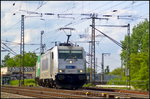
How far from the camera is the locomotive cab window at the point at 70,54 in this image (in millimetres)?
35750

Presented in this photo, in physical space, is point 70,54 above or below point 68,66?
above

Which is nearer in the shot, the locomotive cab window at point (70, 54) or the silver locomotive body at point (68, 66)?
the silver locomotive body at point (68, 66)

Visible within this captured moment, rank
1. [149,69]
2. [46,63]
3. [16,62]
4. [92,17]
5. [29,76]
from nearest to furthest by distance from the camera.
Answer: [46,63]
[149,69]
[92,17]
[29,76]
[16,62]

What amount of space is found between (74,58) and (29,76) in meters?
64.4

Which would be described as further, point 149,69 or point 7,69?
point 7,69

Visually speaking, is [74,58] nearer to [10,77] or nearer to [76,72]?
[76,72]

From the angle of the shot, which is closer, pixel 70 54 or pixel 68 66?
pixel 68 66

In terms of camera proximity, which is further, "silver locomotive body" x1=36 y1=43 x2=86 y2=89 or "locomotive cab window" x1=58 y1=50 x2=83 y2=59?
"locomotive cab window" x1=58 y1=50 x2=83 y2=59

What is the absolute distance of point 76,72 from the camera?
3516cm

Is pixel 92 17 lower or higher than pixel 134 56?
higher

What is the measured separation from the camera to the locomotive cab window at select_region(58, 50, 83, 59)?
35750mm

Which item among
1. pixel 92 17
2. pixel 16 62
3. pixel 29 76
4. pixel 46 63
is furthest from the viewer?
pixel 16 62

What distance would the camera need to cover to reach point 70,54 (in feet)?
118

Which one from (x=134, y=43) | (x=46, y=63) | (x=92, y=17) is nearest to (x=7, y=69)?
(x=134, y=43)
